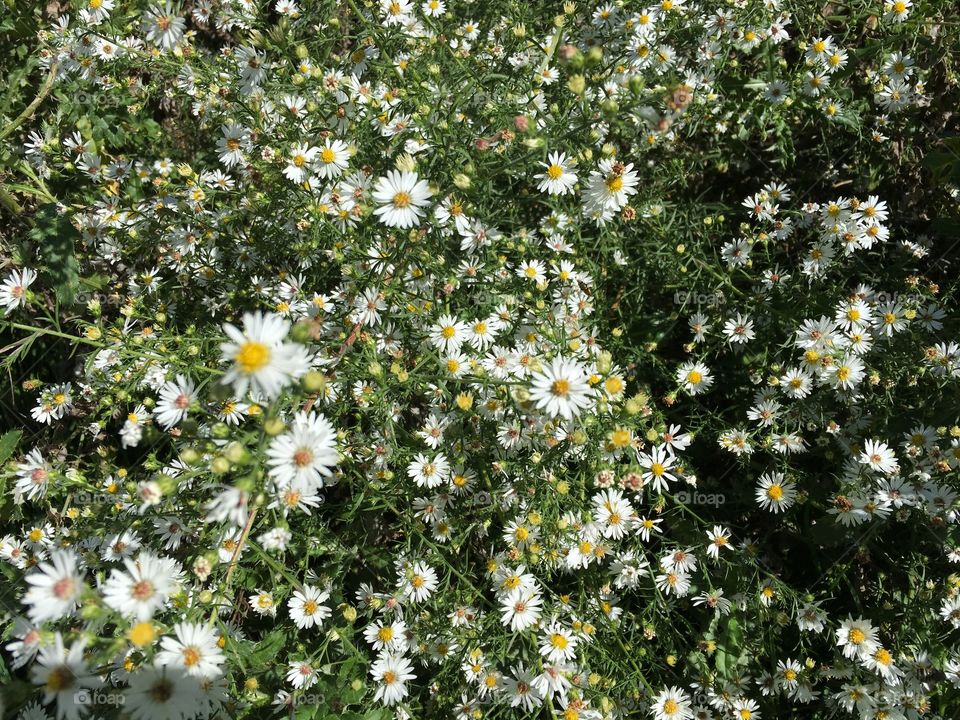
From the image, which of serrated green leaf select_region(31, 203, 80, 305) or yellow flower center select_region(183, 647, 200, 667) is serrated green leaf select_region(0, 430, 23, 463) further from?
yellow flower center select_region(183, 647, 200, 667)

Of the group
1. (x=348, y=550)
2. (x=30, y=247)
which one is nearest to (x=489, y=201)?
(x=348, y=550)

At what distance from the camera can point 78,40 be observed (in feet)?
12.9

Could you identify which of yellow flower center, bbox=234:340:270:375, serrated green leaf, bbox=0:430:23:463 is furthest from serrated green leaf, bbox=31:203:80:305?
yellow flower center, bbox=234:340:270:375

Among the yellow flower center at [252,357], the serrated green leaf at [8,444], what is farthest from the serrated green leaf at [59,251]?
the yellow flower center at [252,357]

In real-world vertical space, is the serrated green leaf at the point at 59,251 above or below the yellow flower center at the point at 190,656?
above

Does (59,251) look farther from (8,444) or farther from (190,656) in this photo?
(190,656)

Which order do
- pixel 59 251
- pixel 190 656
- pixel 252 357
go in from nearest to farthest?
pixel 252 357
pixel 190 656
pixel 59 251

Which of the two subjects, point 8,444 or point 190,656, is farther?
point 8,444

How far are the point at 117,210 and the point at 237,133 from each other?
892mm

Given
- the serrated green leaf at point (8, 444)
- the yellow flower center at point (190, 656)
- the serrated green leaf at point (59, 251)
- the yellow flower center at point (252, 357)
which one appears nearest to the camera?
the yellow flower center at point (252, 357)

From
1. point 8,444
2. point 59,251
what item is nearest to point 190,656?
point 8,444

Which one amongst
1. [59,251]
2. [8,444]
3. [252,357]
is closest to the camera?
[252,357]

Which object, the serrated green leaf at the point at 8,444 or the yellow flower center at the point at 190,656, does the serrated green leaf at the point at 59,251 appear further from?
the yellow flower center at the point at 190,656

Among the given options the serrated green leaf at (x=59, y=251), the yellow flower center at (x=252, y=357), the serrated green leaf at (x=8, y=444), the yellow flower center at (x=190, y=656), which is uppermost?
the serrated green leaf at (x=59, y=251)
